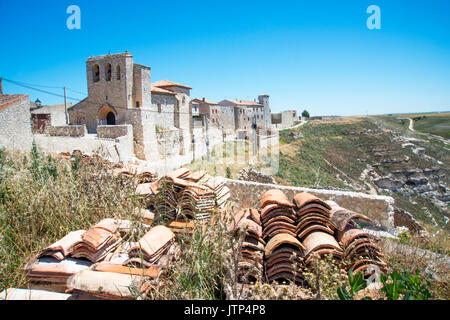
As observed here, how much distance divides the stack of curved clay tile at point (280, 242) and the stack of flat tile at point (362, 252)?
2.27 ft

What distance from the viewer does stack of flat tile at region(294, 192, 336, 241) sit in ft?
11.1

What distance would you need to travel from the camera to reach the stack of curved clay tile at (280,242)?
2.92m

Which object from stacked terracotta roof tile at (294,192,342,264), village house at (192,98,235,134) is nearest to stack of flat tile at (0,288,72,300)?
stacked terracotta roof tile at (294,192,342,264)

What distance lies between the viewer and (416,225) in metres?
9.66

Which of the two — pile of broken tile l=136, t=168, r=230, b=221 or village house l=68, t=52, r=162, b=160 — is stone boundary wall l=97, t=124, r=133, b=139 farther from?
pile of broken tile l=136, t=168, r=230, b=221

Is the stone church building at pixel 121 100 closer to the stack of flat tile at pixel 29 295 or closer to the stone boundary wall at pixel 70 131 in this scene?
the stone boundary wall at pixel 70 131

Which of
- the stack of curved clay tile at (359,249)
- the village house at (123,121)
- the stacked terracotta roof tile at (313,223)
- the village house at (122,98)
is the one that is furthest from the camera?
the village house at (122,98)

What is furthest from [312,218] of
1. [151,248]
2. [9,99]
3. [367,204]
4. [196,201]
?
[9,99]

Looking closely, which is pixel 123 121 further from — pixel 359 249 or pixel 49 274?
pixel 359 249

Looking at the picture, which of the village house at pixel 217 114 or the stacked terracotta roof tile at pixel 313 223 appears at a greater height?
the village house at pixel 217 114

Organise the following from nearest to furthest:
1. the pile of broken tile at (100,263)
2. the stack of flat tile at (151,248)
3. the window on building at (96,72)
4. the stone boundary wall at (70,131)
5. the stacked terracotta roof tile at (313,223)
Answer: the pile of broken tile at (100,263), the stack of flat tile at (151,248), the stacked terracotta roof tile at (313,223), the stone boundary wall at (70,131), the window on building at (96,72)

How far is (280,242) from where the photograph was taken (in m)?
2.94

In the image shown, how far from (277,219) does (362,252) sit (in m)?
1.22

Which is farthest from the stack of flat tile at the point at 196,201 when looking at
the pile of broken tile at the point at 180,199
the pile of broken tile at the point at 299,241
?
the pile of broken tile at the point at 299,241
